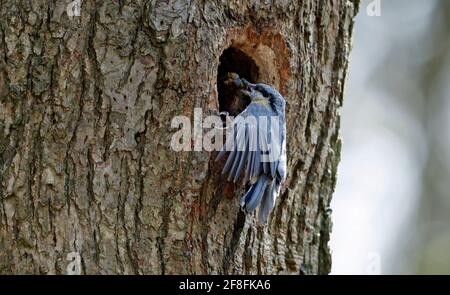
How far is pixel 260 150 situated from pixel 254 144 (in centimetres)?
4

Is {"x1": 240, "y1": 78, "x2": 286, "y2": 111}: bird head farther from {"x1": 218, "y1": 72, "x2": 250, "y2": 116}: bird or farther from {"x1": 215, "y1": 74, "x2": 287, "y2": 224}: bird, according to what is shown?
{"x1": 218, "y1": 72, "x2": 250, "y2": 116}: bird

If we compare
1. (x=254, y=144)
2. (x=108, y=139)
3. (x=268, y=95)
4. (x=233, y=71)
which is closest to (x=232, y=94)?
(x=233, y=71)

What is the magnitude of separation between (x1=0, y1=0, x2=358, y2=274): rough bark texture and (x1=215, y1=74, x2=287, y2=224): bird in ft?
0.29

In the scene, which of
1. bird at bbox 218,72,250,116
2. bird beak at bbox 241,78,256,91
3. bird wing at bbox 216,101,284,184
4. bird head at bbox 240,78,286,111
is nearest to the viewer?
bird wing at bbox 216,101,284,184

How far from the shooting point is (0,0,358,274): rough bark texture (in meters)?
2.82

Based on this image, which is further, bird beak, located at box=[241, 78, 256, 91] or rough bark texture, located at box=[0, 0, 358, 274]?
bird beak, located at box=[241, 78, 256, 91]

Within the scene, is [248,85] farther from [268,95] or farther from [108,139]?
[108,139]

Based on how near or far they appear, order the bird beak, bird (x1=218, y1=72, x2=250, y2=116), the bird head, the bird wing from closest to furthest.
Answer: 1. the bird wing
2. the bird head
3. the bird beak
4. bird (x1=218, y1=72, x2=250, y2=116)

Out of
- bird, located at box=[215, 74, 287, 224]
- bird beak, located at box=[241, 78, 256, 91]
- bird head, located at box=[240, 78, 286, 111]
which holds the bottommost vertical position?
bird, located at box=[215, 74, 287, 224]

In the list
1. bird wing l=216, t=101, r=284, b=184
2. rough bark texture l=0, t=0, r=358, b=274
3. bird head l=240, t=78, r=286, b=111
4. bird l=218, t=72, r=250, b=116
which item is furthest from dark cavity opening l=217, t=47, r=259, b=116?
rough bark texture l=0, t=0, r=358, b=274

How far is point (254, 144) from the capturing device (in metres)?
3.09

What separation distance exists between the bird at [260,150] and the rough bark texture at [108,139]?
3.5 inches
